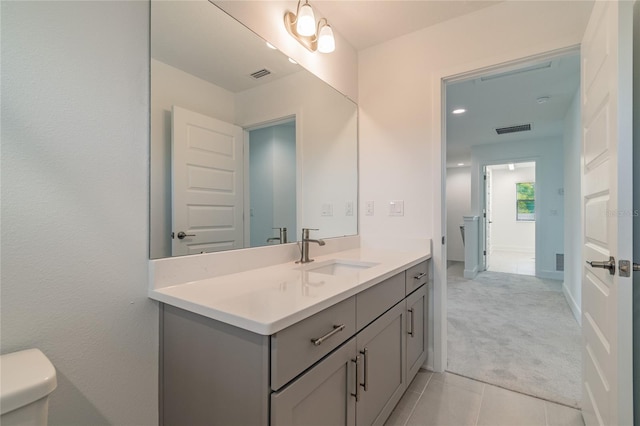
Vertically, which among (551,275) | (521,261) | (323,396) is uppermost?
(323,396)

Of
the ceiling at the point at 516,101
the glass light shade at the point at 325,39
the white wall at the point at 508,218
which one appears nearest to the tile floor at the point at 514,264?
the white wall at the point at 508,218

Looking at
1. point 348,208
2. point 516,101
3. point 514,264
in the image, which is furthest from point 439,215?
point 514,264

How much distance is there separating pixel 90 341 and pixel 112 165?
0.58 meters

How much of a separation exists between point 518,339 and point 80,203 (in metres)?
3.21

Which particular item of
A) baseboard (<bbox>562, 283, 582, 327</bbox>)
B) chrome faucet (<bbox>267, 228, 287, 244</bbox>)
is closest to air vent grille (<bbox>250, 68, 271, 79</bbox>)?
chrome faucet (<bbox>267, 228, 287, 244</bbox>)

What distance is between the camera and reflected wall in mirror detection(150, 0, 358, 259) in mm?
1155

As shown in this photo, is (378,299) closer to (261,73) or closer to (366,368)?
(366,368)

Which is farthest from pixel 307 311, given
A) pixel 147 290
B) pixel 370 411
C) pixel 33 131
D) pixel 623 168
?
pixel 623 168

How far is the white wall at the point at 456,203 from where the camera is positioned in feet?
23.0

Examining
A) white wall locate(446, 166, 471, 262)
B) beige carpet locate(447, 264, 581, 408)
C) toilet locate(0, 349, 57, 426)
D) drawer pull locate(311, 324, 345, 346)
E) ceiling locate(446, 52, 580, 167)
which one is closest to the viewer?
toilet locate(0, 349, 57, 426)

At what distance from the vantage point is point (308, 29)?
168 centimetres

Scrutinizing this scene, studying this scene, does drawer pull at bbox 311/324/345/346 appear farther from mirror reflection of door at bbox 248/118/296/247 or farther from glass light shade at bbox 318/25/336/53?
glass light shade at bbox 318/25/336/53

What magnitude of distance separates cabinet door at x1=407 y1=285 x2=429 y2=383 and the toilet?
152 cm

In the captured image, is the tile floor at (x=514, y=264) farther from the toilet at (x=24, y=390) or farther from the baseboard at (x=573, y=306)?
the toilet at (x=24, y=390)
